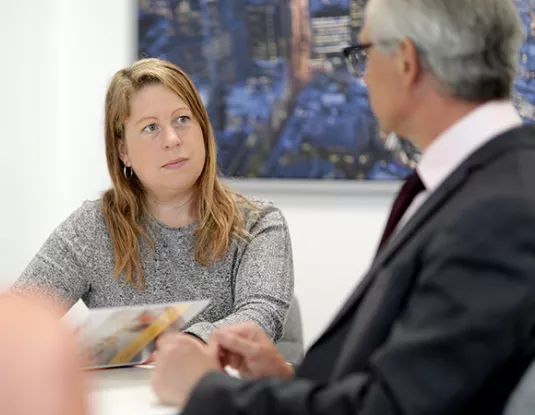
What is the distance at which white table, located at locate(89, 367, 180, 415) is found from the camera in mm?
1541

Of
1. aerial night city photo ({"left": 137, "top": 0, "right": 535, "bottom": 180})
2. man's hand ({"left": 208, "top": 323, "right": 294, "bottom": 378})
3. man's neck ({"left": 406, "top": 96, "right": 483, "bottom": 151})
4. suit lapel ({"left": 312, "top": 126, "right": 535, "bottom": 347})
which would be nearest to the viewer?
suit lapel ({"left": 312, "top": 126, "right": 535, "bottom": 347})

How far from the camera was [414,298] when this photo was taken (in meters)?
1.04

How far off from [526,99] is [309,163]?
884 mm

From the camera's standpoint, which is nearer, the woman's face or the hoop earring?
the woman's face

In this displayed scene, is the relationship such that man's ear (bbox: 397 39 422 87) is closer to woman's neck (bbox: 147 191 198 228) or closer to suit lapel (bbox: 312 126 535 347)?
suit lapel (bbox: 312 126 535 347)

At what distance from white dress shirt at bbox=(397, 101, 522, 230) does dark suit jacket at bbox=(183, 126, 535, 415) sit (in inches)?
1.9

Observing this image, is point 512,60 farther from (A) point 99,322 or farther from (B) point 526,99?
(B) point 526,99

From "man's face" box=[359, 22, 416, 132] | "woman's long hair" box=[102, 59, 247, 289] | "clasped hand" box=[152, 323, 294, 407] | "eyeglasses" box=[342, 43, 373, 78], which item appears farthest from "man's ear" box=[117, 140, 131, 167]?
"man's face" box=[359, 22, 416, 132]

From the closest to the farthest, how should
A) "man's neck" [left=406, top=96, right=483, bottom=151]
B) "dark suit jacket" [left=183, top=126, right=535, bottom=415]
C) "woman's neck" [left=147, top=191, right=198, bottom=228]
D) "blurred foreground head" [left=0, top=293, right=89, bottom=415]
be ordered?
"blurred foreground head" [left=0, top=293, right=89, bottom=415]
"dark suit jacket" [left=183, top=126, right=535, bottom=415]
"man's neck" [left=406, top=96, right=483, bottom=151]
"woman's neck" [left=147, top=191, right=198, bottom=228]

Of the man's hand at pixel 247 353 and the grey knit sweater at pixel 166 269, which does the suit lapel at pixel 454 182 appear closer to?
the man's hand at pixel 247 353

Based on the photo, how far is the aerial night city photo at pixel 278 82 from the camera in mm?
3256

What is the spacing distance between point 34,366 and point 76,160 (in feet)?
10.5

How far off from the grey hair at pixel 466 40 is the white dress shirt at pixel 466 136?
0.11 ft

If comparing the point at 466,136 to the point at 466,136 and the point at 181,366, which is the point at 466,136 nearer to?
the point at 466,136
